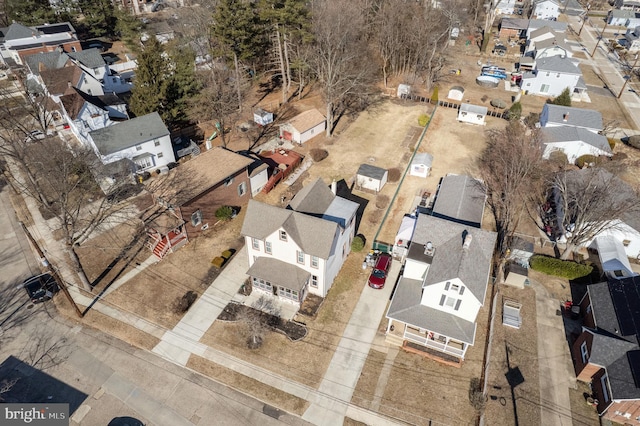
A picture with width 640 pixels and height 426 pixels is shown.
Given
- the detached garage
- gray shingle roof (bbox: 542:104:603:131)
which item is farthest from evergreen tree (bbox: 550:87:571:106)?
the detached garage

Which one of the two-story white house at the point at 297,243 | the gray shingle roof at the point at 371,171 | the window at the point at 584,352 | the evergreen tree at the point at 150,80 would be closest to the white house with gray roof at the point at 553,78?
the gray shingle roof at the point at 371,171

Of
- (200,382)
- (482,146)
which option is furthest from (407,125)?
(200,382)

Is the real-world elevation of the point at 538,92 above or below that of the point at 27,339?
above

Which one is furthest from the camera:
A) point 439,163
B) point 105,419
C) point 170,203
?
point 439,163

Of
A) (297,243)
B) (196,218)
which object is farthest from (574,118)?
(196,218)

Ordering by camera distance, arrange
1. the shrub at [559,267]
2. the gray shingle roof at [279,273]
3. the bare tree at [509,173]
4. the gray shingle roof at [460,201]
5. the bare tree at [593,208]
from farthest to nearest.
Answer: the gray shingle roof at [460,201] → the bare tree at [509,173] → the shrub at [559,267] → the bare tree at [593,208] → the gray shingle roof at [279,273]

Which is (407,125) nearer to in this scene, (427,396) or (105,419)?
(427,396)

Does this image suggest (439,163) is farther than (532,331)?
Yes

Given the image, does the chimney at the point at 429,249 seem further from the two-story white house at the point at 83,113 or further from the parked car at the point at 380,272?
the two-story white house at the point at 83,113

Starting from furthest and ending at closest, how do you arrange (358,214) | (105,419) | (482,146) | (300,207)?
1. (482,146)
2. (358,214)
3. (300,207)
4. (105,419)
